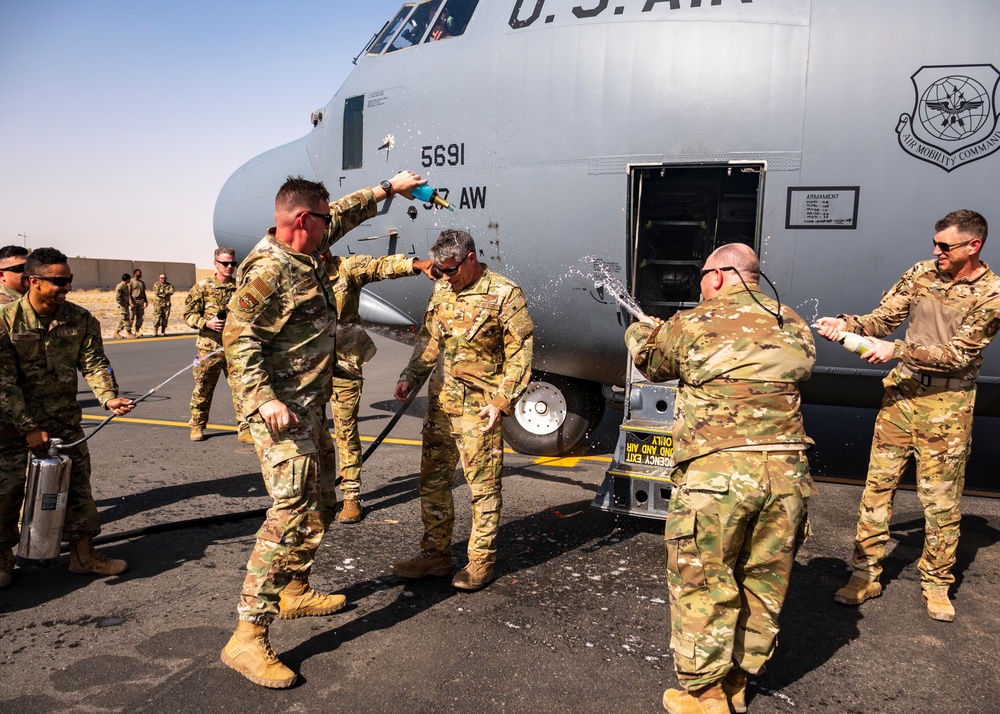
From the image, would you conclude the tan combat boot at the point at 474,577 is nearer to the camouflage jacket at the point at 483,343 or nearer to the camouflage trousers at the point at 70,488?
the camouflage jacket at the point at 483,343

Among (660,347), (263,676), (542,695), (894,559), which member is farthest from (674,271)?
(263,676)

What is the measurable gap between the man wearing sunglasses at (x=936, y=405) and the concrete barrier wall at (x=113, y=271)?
182 ft

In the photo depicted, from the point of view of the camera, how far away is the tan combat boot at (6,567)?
4.51m

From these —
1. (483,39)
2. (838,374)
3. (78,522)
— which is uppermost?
(483,39)

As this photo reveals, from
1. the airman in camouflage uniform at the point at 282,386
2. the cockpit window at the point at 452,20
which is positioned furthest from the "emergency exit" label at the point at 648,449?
the cockpit window at the point at 452,20

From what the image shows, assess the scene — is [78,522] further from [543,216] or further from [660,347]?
[543,216]

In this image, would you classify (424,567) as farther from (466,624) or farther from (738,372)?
(738,372)

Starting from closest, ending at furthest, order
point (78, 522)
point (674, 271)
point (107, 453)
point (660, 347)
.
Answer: point (660, 347) → point (78, 522) → point (674, 271) → point (107, 453)

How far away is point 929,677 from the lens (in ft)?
12.0

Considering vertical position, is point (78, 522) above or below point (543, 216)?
below

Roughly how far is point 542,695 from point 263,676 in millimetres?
1344

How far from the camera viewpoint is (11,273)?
513 cm

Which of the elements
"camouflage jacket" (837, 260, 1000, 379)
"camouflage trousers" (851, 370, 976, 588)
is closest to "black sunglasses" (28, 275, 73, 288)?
"camouflage jacket" (837, 260, 1000, 379)

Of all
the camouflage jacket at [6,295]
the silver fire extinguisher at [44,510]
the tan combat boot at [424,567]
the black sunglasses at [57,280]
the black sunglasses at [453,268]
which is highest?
the black sunglasses at [453,268]
